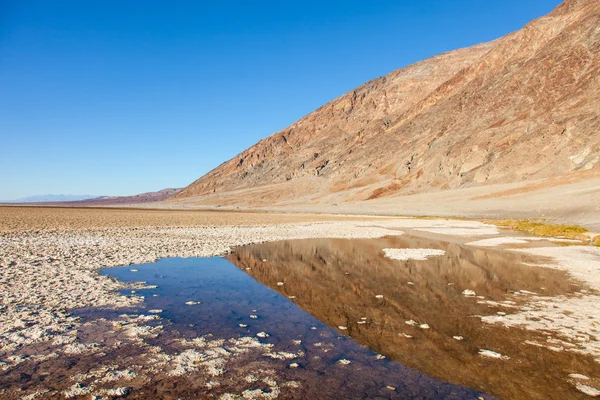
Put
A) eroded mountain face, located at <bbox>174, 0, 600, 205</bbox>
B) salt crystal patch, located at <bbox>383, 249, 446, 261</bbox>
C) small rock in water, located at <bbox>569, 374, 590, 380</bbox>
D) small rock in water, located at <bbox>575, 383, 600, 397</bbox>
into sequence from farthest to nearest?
1. eroded mountain face, located at <bbox>174, 0, 600, 205</bbox>
2. salt crystal patch, located at <bbox>383, 249, 446, 261</bbox>
3. small rock in water, located at <bbox>569, 374, 590, 380</bbox>
4. small rock in water, located at <bbox>575, 383, 600, 397</bbox>

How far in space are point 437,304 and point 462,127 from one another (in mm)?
87227

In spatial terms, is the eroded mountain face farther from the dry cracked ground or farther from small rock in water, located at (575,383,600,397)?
small rock in water, located at (575,383,600,397)

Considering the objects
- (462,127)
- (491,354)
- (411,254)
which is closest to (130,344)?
(491,354)

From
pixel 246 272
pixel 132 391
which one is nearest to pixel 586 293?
pixel 246 272

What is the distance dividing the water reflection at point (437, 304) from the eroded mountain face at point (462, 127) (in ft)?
183

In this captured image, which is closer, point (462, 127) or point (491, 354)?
point (491, 354)

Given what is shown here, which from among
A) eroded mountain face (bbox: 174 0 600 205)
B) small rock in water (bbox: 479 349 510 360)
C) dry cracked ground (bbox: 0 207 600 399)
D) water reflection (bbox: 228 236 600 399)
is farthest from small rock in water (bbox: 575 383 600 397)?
eroded mountain face (bbox: 174 0 600 205)

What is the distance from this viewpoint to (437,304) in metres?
8.30

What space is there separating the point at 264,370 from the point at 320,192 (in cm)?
10198

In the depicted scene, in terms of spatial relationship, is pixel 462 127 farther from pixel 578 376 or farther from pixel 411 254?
pixel 578 376

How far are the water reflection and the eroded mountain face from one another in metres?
55.6

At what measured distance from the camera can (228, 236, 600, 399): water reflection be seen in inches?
203

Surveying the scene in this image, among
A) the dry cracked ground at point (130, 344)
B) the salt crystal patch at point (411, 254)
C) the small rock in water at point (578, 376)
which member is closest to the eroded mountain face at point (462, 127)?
the salt crystal patch at point (411, 254)

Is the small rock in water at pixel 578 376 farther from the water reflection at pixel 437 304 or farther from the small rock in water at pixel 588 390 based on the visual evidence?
the small rock in water at pixel 588 390
